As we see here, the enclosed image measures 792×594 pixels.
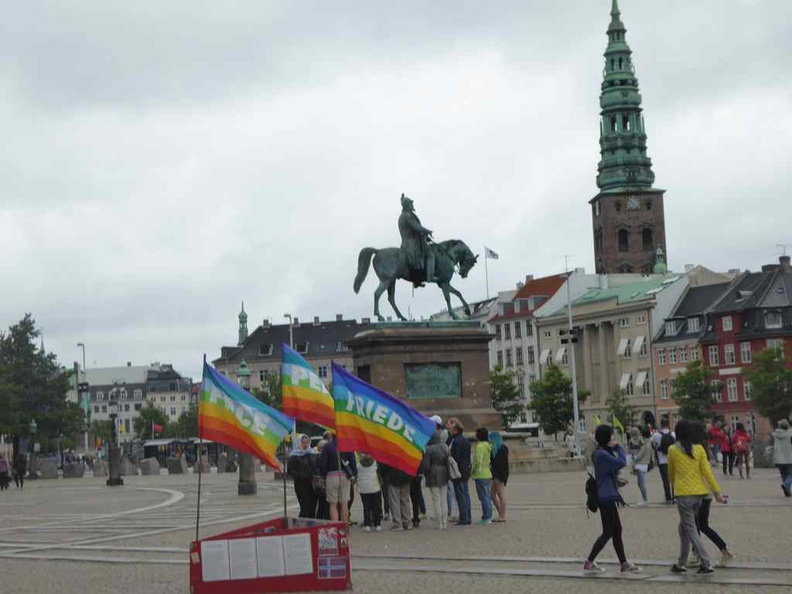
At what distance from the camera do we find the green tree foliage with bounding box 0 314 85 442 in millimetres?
99500

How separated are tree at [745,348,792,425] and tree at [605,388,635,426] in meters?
19.1

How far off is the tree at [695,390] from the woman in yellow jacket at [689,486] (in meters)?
87.7

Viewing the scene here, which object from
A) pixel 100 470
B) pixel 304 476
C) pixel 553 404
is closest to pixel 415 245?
pixel 304 476

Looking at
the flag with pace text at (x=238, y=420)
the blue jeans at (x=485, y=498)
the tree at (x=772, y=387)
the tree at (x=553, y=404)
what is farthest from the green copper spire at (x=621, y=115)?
the flag with pace text at (x=238, y=420)

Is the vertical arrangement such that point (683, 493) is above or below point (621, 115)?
below

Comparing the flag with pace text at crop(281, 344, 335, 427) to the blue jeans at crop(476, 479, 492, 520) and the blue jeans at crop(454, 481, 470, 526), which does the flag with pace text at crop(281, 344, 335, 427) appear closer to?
the blue jeans at crop(454, 481, 470, 526)

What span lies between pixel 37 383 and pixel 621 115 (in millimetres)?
75573

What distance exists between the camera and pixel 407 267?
4459 cm

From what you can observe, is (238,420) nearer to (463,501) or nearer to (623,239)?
(463,501)

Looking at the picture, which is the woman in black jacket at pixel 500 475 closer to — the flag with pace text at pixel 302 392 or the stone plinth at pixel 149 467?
the flag with pace text at pixel 302 392

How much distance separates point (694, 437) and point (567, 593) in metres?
2.67

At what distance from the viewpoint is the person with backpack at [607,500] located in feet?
54.4

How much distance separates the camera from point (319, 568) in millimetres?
16250

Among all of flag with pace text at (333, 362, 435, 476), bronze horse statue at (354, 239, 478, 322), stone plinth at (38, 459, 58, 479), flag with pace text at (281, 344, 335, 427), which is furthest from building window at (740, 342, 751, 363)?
flag with pace text at (333, 362, 435, 476)
